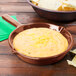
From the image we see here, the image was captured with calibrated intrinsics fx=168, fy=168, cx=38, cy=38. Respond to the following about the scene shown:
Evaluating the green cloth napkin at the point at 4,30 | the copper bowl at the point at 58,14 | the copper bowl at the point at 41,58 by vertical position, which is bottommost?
the green cloth napkin at the point at 4,30

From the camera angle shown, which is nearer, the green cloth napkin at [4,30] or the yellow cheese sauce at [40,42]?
the yellow cheese sauce at [40,42]

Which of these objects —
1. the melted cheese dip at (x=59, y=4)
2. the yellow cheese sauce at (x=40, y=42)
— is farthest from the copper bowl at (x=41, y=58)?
the melted cheese dip at (x=59, y=4)

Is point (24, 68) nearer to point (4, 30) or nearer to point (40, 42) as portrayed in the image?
point (40, 42)

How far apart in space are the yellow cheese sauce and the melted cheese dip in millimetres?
217

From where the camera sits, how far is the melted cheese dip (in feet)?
3.75

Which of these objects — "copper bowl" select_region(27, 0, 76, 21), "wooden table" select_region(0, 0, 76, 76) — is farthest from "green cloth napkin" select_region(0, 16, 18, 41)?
"copper bowl" select_region(27, 0, 76, 21)

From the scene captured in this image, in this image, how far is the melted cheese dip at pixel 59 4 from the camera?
1.14m

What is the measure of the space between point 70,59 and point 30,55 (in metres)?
0.23

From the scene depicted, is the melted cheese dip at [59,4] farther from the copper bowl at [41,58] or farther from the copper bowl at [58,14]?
the copper bowl at [41,58]

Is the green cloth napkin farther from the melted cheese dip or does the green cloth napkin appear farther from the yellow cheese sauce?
the melted cheese dip

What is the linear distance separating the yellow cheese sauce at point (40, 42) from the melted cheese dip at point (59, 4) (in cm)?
22

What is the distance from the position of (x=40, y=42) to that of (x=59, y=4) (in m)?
0.40

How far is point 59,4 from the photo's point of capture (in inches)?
45.6

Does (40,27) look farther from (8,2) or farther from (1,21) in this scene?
(8,2)
